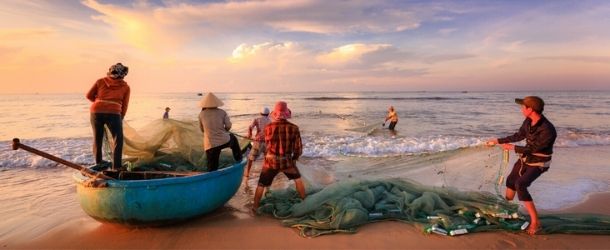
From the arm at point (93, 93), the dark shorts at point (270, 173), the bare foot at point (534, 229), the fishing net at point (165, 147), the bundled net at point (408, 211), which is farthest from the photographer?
the fishing net at point (165, 147)

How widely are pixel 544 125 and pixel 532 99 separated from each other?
12.7 inches

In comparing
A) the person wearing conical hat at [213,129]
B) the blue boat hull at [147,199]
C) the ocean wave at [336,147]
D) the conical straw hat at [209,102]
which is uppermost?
the conical straw hat at [209,102]

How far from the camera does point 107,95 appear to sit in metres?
5.09

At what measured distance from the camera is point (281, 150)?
5145 mm

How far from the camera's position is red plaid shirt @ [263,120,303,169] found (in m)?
5.11

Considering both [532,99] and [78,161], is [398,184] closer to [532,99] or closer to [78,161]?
[532,99]

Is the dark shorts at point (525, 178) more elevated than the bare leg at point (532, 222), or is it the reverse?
the dark shorts at point (525, 178)

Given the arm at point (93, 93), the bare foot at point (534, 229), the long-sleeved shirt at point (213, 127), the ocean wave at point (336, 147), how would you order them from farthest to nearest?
the ocean wave at point (336, 147) → the long-sleeved shirt at point (213, 127) → the arm at point (93, 93) → the bare foot at point (534, 229)

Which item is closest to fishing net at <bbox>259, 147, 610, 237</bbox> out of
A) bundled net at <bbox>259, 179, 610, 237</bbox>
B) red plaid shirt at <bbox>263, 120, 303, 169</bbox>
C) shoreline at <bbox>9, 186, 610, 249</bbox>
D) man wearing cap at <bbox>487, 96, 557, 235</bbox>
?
bundled net at <bbox>259, 179, 610, 237</bbox>

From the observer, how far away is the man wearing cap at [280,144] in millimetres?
5109

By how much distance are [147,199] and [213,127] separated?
157 centimetres

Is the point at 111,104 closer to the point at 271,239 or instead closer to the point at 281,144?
the point at 281,144

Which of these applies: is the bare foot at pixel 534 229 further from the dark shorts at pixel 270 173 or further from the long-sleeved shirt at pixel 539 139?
the dark shorts at pixel 270 173

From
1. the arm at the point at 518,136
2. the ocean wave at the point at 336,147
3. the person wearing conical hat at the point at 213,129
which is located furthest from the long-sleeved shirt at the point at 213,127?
the ocean wave at the point at 336,147
